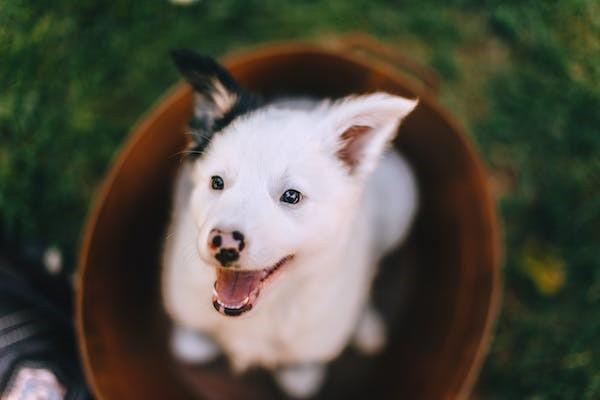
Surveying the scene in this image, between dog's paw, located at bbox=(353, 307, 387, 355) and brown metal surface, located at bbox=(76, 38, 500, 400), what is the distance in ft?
0.17

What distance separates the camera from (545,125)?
8.09ft

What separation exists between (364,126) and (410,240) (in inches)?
42.8

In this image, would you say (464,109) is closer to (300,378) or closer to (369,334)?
(369,334)

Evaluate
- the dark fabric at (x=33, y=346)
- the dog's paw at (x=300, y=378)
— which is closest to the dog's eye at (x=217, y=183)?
the dark fabric at (x=33, y=346)

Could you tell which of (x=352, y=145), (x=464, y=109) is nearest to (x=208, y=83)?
(x=352, y=145)

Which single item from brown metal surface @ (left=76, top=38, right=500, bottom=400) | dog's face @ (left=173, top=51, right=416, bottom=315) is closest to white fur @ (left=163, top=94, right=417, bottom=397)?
dog's face @ (left=173, top=51, right=416, bottom=315)

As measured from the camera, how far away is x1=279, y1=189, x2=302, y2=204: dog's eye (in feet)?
4.42

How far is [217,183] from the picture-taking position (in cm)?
138

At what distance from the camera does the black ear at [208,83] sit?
4.52 feet

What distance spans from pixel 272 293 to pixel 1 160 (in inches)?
48.0

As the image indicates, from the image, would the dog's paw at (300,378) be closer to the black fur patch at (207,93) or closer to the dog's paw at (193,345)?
the dog's paw at (193,345)

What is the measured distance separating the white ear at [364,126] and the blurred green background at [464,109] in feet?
4.03

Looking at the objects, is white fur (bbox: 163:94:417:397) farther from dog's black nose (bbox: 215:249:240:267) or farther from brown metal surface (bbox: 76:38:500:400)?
brown metal surface (bbox: 76:38:500:400)

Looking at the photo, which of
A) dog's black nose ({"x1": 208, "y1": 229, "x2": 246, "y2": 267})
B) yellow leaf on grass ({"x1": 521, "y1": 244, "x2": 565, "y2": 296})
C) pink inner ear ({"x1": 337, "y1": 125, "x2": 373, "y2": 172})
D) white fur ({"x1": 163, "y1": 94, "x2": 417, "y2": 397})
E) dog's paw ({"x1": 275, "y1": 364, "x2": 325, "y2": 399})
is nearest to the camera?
dog's black nose ({"x1": 208, "y1": 229, "x2": 246, "y2": 267})
